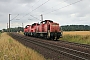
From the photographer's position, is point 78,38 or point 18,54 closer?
point 18,54

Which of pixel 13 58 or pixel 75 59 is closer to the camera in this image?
pixel 13 58

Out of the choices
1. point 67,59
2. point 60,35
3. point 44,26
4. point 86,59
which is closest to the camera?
point 86,59

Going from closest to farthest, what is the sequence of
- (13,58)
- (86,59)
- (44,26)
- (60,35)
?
(13,58) < (86,59) < (60,35) < (44,26)

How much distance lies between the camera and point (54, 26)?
120 ft

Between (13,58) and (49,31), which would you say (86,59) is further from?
(49,31)

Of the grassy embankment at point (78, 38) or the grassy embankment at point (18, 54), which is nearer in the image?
the grassy embankment at point (18, 54)

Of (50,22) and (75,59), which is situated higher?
(50,22)

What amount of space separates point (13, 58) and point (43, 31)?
28.3m

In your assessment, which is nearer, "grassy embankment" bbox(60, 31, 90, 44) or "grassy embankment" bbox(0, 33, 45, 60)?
"grassy embankment" bbox(0, 33, 45, 60)

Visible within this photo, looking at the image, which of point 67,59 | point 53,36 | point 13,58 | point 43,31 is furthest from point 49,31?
point 13,58

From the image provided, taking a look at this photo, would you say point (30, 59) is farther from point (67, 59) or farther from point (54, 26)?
point (54, 26)

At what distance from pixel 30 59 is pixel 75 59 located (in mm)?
3363

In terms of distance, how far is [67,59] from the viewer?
44.8 feet

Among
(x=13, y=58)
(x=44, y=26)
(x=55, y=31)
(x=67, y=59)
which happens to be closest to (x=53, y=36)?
(x=55, y=31)
